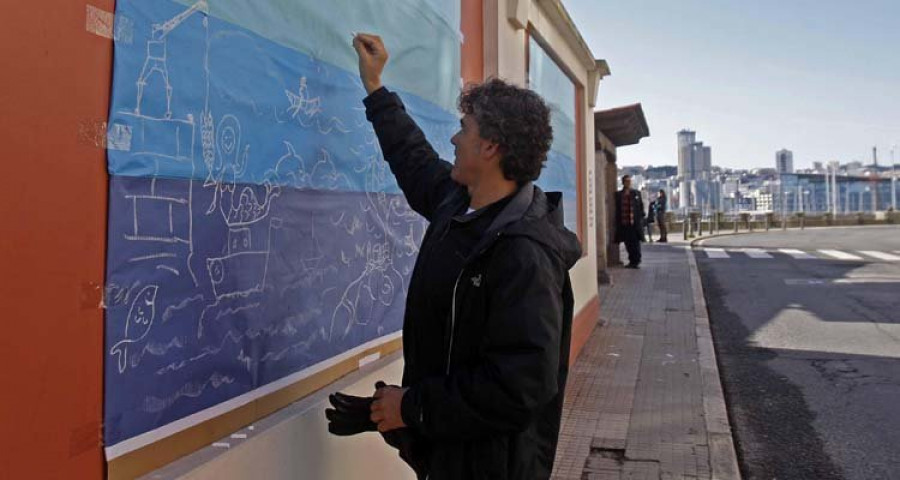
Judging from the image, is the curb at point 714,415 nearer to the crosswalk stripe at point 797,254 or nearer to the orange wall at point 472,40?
the orange wall at point 472,40

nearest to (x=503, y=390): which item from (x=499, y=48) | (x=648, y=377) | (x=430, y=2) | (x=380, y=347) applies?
(x=380, y=347)

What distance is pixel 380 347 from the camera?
3.28 metres

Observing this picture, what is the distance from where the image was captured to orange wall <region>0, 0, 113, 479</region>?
144cm

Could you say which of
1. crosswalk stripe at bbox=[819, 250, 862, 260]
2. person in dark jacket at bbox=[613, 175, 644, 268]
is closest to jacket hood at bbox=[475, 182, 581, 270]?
person in dark jacket at bbox=[613, 175, 644, 268]

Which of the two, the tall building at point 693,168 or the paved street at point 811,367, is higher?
the tall building at point 693,168

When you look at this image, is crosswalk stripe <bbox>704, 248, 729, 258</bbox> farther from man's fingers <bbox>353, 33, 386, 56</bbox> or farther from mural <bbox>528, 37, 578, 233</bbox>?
man's fingers <bbox>353, 33, 386, 56</bbox>

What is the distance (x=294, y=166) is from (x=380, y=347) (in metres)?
1.10

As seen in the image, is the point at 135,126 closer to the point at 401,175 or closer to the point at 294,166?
the point at 294,166

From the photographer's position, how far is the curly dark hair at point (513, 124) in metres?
1.99

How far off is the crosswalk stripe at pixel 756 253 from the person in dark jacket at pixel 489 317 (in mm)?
18444

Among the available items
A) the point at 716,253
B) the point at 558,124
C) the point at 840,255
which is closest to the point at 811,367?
the point at 558,124

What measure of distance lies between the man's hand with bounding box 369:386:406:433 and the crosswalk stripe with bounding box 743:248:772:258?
739 inches

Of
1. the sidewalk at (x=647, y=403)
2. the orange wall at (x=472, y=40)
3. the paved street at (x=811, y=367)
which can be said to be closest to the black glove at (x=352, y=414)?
the sidewalk at (x=647, y=403)

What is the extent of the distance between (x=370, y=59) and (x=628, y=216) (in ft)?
42.5
